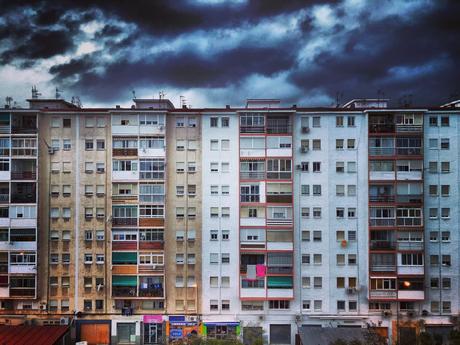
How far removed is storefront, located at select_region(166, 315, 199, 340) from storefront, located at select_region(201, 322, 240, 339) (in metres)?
1.08

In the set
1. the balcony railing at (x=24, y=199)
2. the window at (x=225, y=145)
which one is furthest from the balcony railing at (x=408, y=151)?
the balcony railing at (x=24, y=199)

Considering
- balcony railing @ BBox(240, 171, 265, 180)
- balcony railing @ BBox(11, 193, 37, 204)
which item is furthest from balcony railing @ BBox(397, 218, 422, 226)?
balcony railing @ BBox(11, 193, 37, 204)

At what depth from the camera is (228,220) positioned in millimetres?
46312

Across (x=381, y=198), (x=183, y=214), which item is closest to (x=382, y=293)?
(x=381, y=198)

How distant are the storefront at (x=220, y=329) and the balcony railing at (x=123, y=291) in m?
8.31

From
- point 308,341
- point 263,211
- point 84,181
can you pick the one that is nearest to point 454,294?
point 308,341

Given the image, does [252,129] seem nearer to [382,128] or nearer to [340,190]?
[340,190]

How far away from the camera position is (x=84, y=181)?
1831 inches

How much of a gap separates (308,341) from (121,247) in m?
21.5

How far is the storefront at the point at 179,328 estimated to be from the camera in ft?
150

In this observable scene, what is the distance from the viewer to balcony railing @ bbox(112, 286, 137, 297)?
45.4 metres

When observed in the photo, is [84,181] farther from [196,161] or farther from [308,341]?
[308,341]

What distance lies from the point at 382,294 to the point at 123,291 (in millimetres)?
27792

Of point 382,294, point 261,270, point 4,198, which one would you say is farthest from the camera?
point 4,198
